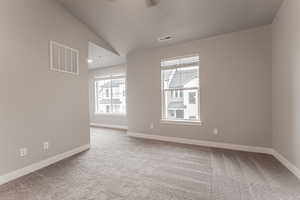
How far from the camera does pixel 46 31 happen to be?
8.89 feet

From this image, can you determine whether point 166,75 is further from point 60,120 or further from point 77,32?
point 60,120

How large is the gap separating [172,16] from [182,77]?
1623 mm

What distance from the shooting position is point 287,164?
244cm

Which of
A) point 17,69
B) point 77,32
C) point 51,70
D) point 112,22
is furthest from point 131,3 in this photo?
point 17,69

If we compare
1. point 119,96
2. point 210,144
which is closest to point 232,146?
point 210,144

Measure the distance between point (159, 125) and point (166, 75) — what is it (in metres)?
1.53

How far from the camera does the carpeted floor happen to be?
181cm

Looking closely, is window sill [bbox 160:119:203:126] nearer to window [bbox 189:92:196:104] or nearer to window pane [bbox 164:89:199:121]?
window pane [bbox 164:89:199:121]

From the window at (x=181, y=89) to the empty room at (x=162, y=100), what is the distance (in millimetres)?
29

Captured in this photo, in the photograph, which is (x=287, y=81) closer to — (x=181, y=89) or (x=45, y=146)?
(x=181, y=89)

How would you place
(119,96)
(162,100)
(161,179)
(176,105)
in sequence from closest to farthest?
(161,179)
(176,105)
(162,100)
(119,96)

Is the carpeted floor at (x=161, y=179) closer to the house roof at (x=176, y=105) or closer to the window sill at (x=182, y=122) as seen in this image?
the window sill at (x=182, y=122)

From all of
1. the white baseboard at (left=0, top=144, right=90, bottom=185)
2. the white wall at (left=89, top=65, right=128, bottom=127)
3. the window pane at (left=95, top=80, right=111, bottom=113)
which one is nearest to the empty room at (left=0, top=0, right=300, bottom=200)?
the white baseboard at (left=0, top=144, right=90, bottom=185)

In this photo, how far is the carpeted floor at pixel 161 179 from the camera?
1.81 meters
